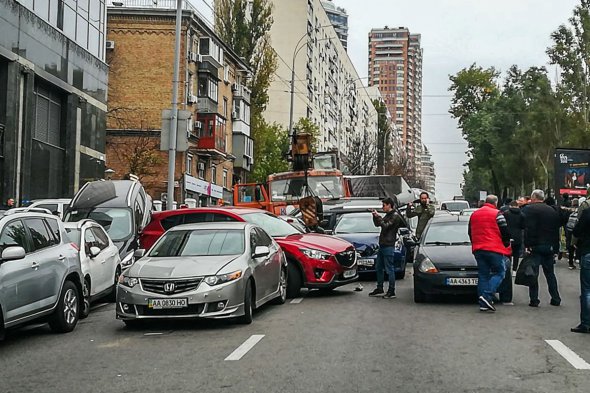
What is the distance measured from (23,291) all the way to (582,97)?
151 feet

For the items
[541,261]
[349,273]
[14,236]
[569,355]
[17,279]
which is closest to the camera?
[569,355]

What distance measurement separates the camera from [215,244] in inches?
462

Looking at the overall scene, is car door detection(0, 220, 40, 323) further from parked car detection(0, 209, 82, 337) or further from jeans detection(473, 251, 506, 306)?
jeans detection(473, 251, 506, 306)

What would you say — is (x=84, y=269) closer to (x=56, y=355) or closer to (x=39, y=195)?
(x=56, y=355)

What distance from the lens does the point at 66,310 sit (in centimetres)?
1067

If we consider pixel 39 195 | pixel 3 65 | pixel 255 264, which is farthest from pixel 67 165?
pixel 255 264

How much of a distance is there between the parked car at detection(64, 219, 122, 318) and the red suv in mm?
1474

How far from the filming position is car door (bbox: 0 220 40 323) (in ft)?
29.3

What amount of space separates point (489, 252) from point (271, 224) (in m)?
4.55

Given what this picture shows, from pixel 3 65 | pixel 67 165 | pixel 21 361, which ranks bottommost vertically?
pixel 21 361

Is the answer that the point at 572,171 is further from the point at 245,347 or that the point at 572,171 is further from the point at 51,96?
the point at 245,347

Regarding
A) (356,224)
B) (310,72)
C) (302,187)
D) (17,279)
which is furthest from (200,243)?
(310,72)

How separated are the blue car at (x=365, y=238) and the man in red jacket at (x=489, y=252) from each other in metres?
3.27

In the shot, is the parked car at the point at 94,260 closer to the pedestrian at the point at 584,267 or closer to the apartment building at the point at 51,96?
the pedestrian at the point at 584,267
